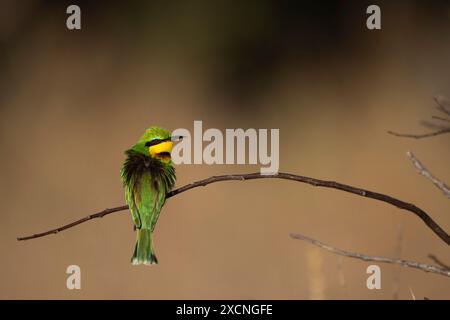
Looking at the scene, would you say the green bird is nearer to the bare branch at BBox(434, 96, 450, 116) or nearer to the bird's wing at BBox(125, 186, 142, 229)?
the bird's wing at BBox(125, 186, 142, 229)

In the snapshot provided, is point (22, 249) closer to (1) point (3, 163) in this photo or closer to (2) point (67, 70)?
(1) point (3, 163)

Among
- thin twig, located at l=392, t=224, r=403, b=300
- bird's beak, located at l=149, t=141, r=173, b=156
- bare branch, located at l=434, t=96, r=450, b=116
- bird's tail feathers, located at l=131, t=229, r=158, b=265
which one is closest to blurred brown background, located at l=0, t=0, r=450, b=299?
bird's beak, located at l=149, t=141, r=173, b=156

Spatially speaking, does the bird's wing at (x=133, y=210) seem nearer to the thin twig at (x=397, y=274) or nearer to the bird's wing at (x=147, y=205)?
the bird's wing at (x=147, y=205)

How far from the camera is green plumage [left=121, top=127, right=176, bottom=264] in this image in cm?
187

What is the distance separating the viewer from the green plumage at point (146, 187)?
6.14 feet

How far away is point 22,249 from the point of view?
4.29m

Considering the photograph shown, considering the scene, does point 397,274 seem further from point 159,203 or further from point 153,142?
point 153,142

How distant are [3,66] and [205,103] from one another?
109 centimetres

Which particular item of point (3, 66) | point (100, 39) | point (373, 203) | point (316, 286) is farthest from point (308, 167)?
point (316, 286)

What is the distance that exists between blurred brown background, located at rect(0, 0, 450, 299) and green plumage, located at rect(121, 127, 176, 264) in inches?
84.1

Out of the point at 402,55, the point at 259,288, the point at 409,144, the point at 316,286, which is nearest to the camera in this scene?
the point at 316,286

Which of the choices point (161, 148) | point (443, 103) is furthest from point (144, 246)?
point (443, 103)

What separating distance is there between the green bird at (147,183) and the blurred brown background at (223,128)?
7.00ft

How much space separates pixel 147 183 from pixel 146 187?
0.06 ft
